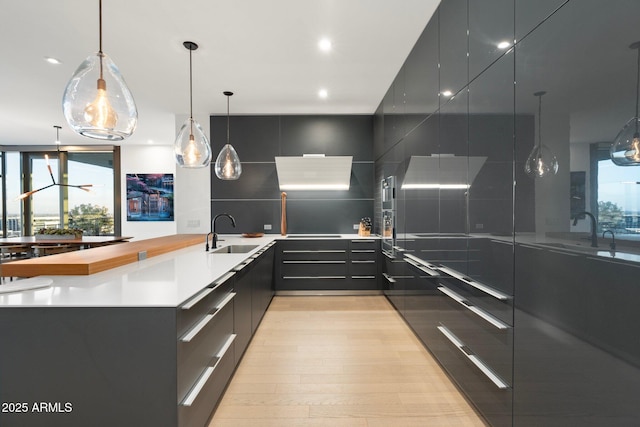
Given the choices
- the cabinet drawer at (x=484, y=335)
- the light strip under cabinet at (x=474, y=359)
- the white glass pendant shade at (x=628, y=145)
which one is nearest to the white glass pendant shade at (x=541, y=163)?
the white glass pendant shade at (x=628, y=145)

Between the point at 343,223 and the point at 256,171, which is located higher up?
the point at 256,171

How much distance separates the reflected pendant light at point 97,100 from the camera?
64.6 inches

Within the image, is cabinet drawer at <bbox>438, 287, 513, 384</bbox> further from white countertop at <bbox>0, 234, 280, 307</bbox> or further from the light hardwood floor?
white countertop at <bbox>0, 234, 280, 307</bbox>

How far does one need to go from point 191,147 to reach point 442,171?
2.21 meters

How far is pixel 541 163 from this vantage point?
4.21 feet

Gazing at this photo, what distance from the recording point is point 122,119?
1770 mm

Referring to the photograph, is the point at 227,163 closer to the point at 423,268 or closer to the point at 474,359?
the point at 423,268

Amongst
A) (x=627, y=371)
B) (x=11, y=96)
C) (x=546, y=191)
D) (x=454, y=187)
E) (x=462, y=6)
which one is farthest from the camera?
(x=11, y=96)

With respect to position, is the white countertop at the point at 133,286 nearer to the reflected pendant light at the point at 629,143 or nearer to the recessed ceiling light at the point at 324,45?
the reflected pendant light at the point at 629,143

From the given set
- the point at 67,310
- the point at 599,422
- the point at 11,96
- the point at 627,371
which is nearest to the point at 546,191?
the point at 627,371

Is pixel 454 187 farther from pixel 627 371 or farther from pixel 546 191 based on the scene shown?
pixel 627 371

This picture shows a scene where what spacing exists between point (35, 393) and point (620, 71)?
7.95 ft

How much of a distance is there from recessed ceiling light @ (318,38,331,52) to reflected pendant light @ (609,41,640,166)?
2403 mm

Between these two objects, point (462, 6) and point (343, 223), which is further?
point (343, 223)
